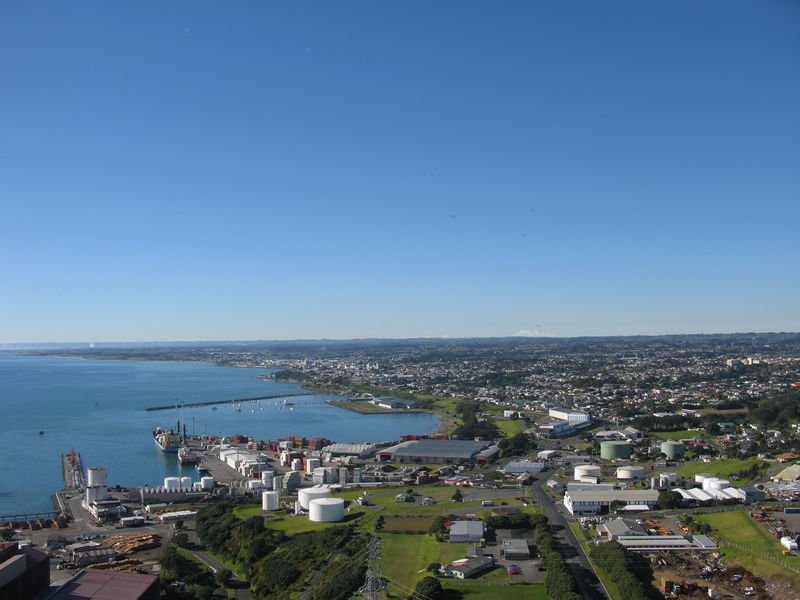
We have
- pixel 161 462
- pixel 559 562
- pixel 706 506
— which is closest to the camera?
pixel 559 562

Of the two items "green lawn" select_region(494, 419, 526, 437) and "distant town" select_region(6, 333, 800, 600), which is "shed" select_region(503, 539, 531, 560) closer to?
"distant town" select_region(6, 333, 800, 600)

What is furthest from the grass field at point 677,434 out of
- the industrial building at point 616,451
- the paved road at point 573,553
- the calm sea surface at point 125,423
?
the paved road at point 573,553

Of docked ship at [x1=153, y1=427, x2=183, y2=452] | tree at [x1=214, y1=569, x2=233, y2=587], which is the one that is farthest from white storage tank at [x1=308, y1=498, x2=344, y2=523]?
docked ship at [x1=153, y1=427, x2=183, y2=452]

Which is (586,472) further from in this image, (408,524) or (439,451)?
(408,524)

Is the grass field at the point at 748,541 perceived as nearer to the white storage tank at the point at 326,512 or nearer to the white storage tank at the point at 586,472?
the white storage tank at the point at 586,472

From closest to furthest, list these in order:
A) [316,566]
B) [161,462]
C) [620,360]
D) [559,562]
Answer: [559,562], [316,566], [161,462], [620,360]

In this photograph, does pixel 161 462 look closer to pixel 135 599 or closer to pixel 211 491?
pixel 211 491

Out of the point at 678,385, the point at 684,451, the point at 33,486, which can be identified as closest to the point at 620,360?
the point at 678,385
